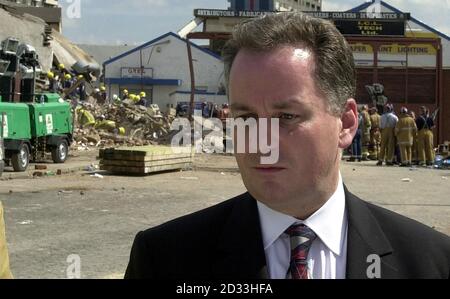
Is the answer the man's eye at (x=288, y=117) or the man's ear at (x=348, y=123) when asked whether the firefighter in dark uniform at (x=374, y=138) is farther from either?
the man's eye at (x=288, y=117)

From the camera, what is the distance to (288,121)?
A: 5.72 feet

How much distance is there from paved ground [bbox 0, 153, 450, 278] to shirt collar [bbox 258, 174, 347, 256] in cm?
349

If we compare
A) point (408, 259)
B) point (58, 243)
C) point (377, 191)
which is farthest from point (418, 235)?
point (377, 191)

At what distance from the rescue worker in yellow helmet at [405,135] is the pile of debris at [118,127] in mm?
8926

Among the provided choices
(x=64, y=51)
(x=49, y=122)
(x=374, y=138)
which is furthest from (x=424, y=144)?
(x=64, y=51)

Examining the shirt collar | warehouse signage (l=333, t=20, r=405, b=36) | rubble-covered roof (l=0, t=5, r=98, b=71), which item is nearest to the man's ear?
the shirt collar

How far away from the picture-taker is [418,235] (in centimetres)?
186

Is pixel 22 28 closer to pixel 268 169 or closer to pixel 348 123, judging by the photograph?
pixel 348 123

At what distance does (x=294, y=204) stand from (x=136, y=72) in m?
53.2

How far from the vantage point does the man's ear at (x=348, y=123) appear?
1.90 metres

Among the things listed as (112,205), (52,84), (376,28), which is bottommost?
(112,205)

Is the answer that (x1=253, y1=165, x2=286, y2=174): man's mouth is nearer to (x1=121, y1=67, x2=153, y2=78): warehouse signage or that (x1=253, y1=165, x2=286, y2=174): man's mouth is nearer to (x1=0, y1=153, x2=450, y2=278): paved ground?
(x1=0, y1=153, x2=450, y2=278): paved ground

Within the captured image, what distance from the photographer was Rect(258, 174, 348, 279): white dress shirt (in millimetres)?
1802

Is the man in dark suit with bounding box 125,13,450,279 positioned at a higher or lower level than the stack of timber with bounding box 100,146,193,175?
higher
